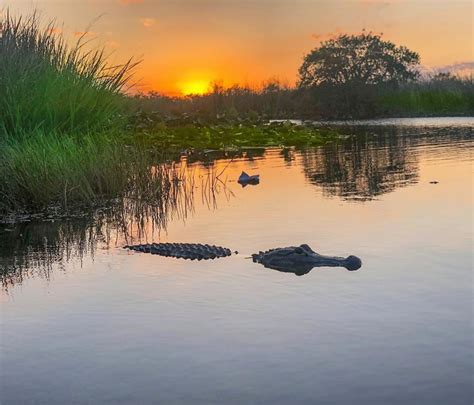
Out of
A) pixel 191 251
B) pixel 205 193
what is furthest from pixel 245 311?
pixel 205 193

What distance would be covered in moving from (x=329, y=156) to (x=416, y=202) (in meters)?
8.40

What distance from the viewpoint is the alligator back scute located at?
7023mm

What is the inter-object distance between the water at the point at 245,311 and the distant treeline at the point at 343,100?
29.4 meters

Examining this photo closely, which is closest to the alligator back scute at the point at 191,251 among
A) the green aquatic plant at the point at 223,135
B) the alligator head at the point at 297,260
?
the alligator head at the point at 297,260

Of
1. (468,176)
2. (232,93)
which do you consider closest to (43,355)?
(468,176)

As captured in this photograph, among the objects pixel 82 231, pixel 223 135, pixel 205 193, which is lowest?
pixel 82 231

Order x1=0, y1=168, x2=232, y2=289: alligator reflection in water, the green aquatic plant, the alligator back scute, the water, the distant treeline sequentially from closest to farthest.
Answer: the water
the alligator back scute
x1=0, y1=168, x2=232, y2=289: alligator reflection in water
the green aquatic plant
the distant treeline

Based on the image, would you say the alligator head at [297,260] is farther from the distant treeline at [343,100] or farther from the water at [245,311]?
the distant treeline at [343,100]

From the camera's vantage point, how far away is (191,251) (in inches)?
279

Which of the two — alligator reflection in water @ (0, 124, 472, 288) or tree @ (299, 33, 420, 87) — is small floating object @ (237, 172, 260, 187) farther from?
tree @ (299, 33, 420, 87)

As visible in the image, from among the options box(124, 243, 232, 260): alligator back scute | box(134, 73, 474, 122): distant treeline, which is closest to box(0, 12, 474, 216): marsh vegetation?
box(124, 243, 232, 260): alligator back scute

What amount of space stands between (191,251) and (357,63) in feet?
136

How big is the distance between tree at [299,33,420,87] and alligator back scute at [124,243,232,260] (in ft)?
128

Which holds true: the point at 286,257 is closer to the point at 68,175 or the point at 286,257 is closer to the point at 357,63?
the point at 68,175
